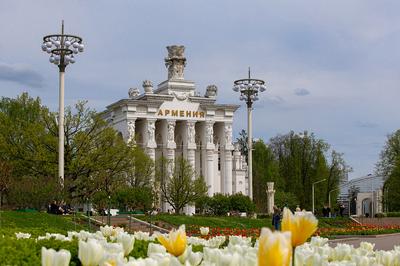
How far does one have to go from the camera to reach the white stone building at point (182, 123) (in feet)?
247

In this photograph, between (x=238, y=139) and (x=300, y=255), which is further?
(x=238, y=139)

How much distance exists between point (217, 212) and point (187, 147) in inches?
856

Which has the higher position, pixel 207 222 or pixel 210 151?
pixel 210 151

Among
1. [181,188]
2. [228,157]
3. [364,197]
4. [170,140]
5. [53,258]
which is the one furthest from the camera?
[228,157]

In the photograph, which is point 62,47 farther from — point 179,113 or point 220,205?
point 179,113

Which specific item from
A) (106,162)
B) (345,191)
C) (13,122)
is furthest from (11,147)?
(345,191)

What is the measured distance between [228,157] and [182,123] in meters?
6.51

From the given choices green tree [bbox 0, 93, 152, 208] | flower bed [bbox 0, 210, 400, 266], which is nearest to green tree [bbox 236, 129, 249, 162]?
green tree [bbox 0, 93, 152, 208]

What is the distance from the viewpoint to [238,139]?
10344 centimetres

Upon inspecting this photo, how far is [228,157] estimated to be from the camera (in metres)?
80.9

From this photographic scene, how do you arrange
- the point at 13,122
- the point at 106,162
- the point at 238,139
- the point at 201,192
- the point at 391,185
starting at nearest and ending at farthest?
the point at 106,162 → the point at 13,122 → the point at 201,192 → the point at 391,185 → the point at 238,139

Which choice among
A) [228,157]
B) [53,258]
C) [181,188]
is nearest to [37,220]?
[53,258]

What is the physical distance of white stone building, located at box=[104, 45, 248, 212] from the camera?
75312 mm

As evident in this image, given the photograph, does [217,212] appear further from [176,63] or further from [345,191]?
[345,191]
